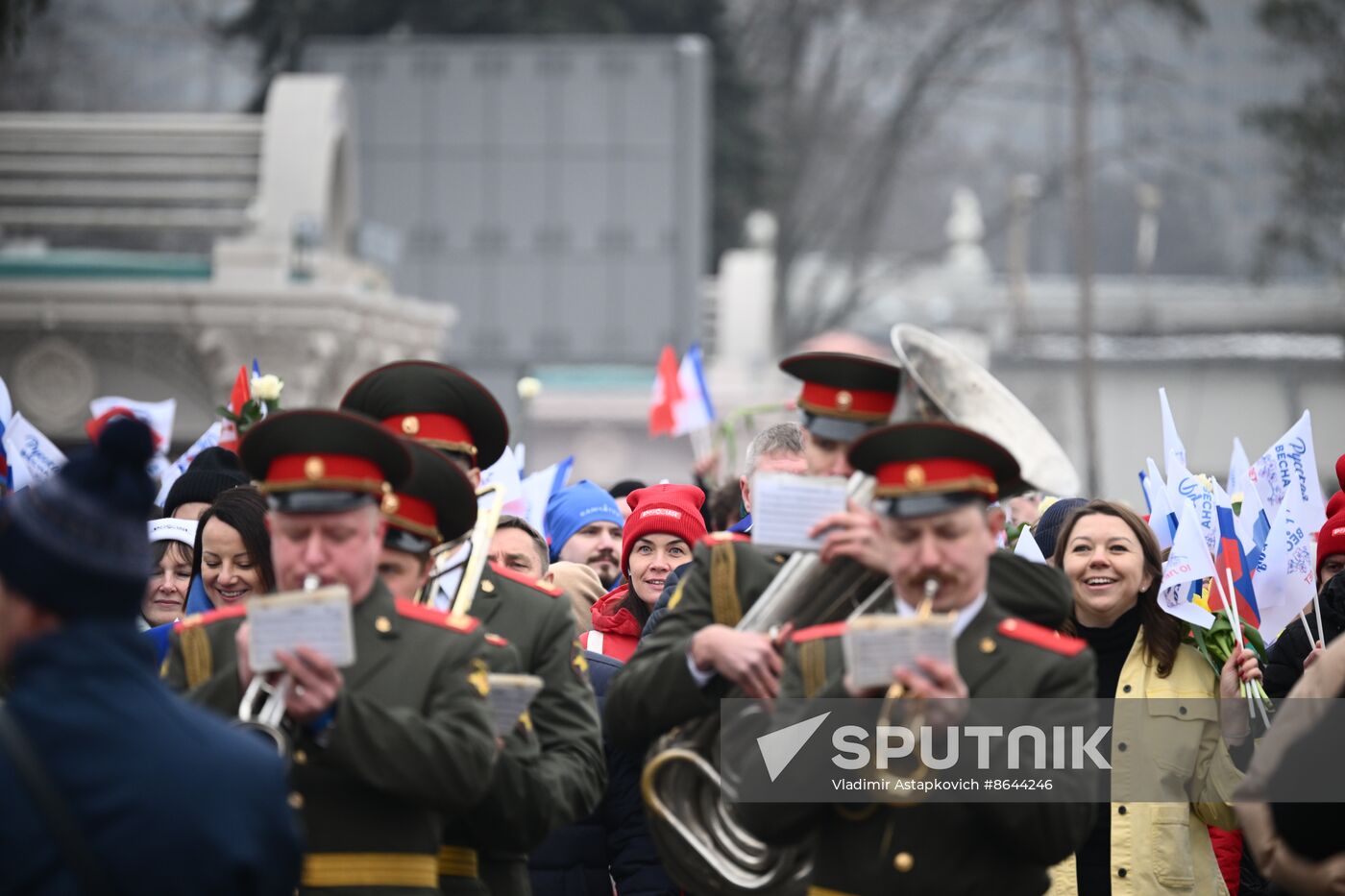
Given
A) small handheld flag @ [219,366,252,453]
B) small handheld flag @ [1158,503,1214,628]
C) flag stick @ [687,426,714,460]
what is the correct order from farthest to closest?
flag stick @ [687,426,714,460], small handheld flag @ [219,366,252,453], small handheld flag @ [1158,503,1214,628]

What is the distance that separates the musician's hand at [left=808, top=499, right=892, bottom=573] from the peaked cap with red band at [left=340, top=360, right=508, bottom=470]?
4.42ft

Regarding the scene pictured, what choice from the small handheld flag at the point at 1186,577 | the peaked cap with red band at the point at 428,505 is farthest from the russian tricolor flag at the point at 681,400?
the peaked cap with red band at the point at 428,505

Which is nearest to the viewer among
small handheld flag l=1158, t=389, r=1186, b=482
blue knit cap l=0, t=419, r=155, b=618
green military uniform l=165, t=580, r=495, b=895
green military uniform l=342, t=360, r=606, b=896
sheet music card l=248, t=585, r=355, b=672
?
blue knit cap l=0, t=419, r=155, b=618

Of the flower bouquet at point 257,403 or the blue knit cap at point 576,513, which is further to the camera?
the blue knit cap at point 576,513

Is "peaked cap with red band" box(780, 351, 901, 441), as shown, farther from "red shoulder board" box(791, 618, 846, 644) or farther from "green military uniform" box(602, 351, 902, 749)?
"red shoulder board" box(791, 618, 846, 644)

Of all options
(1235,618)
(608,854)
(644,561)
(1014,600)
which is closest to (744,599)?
(1014,600)

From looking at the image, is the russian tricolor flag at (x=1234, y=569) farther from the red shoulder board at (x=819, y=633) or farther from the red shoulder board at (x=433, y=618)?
the red shoulder board at (x=433, y=618)

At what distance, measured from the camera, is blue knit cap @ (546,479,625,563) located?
346 inches

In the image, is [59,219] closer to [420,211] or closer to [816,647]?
[420,211]

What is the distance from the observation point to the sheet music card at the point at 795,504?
446cm

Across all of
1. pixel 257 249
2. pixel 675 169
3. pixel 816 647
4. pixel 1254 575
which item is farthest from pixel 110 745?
pixel 675 169

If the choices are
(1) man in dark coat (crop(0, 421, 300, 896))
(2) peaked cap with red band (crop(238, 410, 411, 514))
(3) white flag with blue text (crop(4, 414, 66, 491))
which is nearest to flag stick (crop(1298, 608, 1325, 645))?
(2) peaked cap with red band (crop(238, 410, 411, 514))

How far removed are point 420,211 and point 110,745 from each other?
23844 mm

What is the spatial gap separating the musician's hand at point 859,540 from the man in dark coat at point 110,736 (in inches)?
53.8
